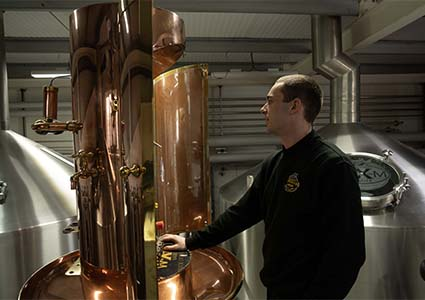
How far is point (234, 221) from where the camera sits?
1.12 m

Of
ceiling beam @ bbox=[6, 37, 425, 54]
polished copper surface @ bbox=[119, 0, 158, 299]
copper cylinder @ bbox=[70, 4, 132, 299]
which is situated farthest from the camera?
ceiling beam @ bbox=[6, 37, 425, 54]

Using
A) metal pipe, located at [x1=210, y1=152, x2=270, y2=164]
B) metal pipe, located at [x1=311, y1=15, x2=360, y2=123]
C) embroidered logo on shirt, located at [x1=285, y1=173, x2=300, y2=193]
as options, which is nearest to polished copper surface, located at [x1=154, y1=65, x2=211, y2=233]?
embroidered logo on shirt, located at [x1=285, y1=173, x2=300, y2=193]

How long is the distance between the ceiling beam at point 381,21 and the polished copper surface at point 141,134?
4.63 ft

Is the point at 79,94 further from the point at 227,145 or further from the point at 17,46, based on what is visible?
the point at 227,145

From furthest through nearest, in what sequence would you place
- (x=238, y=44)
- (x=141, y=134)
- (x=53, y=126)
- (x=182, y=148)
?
(x=238, y=44) → (x=182, y=148) → (x=53, y=126) → (x=141, y=134)

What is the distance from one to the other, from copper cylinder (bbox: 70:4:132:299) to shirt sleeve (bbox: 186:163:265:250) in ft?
1.13

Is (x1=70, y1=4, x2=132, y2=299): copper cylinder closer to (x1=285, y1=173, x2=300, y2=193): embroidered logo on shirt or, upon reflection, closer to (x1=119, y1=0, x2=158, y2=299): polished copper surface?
(x1=119, y1=0, x2=158, y2=299): polished copper surface

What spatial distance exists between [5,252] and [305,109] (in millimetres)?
1140

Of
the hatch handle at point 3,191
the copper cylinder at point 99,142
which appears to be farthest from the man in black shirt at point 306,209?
the hatch handle at point 3,191

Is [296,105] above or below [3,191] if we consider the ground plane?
above

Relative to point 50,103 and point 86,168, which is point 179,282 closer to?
point 86,168

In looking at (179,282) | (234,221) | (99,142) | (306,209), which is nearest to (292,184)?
(306,209)

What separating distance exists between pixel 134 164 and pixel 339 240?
1.76ft

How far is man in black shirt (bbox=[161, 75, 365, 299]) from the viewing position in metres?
0.81
